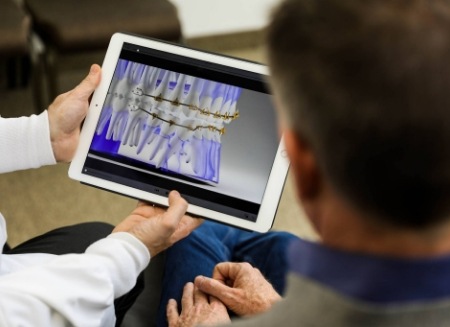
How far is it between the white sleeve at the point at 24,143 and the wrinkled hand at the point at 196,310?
1.08ft

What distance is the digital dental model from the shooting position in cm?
108

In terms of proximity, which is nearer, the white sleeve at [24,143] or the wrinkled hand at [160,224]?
the wrinkled hand at [160,224]

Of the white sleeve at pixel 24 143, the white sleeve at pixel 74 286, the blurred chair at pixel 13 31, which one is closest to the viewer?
the white sleeve at pixel 74 286

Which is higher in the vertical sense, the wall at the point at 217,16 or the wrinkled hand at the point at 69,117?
the wall at the point at 217,16

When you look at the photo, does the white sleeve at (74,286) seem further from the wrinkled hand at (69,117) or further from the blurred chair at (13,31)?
the blurred chair at (13,31)

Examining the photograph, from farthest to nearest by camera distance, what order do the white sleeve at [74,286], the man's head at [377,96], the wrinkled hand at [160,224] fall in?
1. the wrinkled hand at [160,224]
2. the white sleeve at [74,286]
3. the man's head at [377,96]

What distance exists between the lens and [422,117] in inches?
17.1

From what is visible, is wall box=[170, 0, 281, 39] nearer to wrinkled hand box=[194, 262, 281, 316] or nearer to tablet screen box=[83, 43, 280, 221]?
tablet screen box=[83, 43, 280, 221]

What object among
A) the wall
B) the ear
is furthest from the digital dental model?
the wall

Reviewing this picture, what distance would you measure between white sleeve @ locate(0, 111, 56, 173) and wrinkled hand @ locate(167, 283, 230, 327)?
33cm

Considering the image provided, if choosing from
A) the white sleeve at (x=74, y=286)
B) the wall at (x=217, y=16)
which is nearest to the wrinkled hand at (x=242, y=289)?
the white sleeve at (x=74, y=286)

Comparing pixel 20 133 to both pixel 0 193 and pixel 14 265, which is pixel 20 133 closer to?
pixel 14 265

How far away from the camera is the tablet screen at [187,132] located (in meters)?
1.06

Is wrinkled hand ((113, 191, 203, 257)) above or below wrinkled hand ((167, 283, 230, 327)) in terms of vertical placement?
above
